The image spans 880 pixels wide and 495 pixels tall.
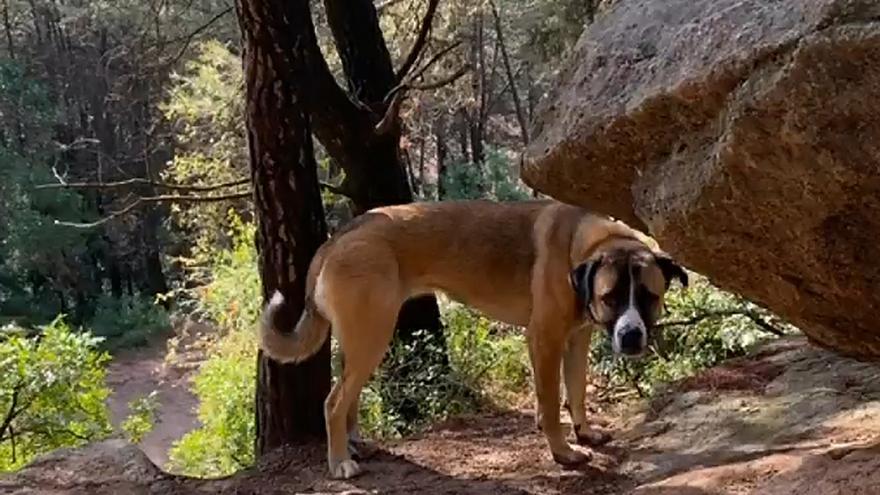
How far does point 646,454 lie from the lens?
5.83 m

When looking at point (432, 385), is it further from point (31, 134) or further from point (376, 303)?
point (31, 134)

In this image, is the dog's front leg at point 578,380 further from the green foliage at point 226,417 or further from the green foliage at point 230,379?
the green foliage at point 226,417

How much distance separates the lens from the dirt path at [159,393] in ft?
68.4

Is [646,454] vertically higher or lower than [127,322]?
higher

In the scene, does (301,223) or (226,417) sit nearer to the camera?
(301,223)

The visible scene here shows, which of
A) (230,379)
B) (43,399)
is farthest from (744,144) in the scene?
(230,379)

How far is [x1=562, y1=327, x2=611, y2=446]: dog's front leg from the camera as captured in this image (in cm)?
634

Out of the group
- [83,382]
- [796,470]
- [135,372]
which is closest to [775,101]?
[796,470]

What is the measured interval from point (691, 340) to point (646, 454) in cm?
315

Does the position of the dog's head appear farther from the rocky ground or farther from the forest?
the rocky ground

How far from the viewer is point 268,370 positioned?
6891mm

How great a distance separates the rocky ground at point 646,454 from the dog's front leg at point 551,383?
4.5 inches

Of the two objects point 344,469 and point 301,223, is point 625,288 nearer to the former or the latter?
point 344,469

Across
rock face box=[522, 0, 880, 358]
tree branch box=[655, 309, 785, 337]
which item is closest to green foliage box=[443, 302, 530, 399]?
tree branch box=[655, 309, 785, 337]
